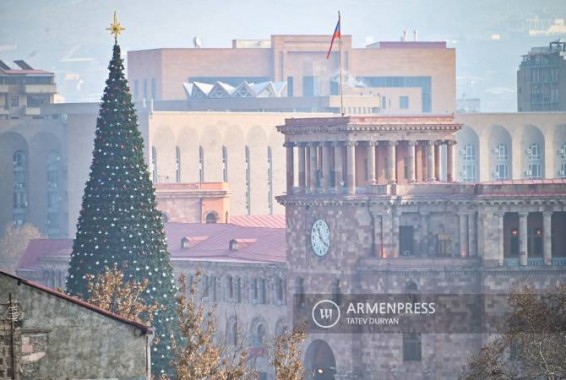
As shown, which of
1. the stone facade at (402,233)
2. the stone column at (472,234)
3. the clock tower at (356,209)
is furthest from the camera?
the clock tower at (356,209)

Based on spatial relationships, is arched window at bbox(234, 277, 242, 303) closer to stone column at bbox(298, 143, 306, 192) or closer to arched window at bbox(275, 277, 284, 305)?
arched window at bbox(275, 277, 284, 305)

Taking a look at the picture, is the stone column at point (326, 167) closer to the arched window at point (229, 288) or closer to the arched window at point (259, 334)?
the arched window at point (259, 334)

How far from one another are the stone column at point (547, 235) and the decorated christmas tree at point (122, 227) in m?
42.7

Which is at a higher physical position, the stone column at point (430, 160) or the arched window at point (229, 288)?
the stone column at point (430, 160)

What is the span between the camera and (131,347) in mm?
78438

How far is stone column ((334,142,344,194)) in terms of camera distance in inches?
6265

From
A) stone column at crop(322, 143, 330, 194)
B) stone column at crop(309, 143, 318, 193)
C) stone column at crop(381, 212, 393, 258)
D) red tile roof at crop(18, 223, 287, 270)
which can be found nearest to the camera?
stone column at crop(381, 212, 393, 258)

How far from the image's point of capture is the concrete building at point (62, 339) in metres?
76.4

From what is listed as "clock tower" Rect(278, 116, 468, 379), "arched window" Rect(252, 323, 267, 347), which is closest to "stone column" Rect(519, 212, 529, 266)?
"clock tower" Rect(278, 116, 468, 379)

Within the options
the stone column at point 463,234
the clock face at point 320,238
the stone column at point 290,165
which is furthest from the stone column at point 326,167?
the stone column at point 463,234

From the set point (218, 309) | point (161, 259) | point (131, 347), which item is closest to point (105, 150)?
point (161, 259)

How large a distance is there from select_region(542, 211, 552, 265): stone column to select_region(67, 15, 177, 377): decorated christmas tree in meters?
42.7

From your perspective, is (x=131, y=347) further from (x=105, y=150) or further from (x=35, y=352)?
(x=105, y=150)

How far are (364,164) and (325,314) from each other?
9.33m
